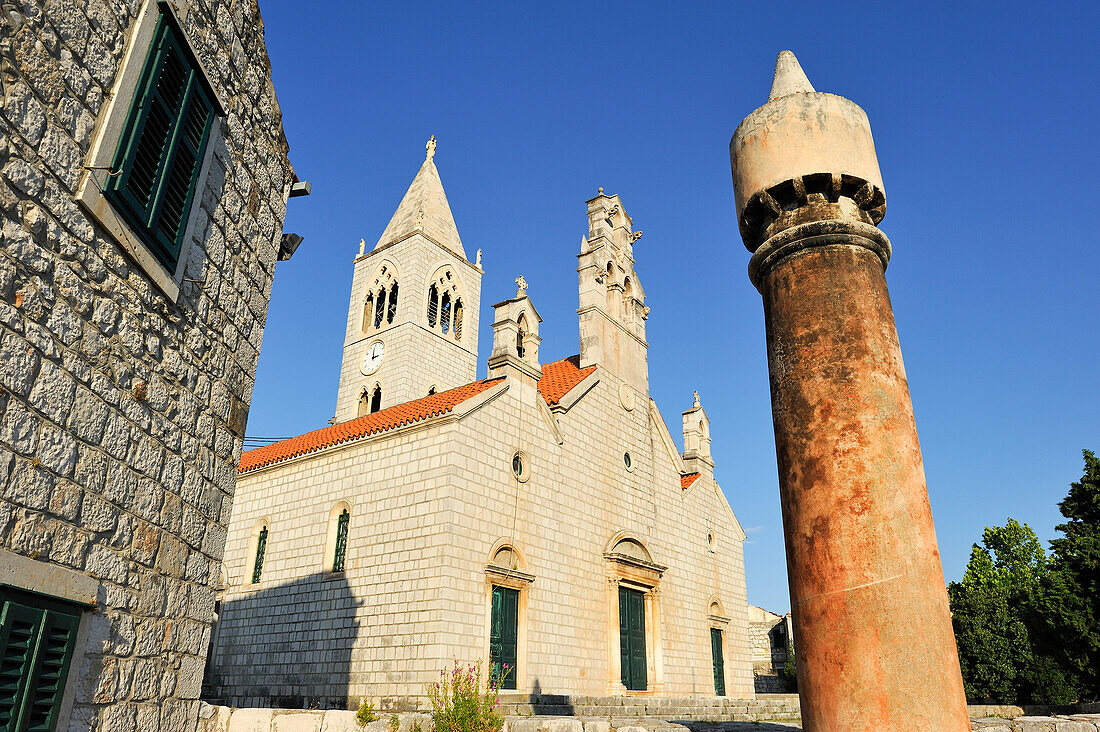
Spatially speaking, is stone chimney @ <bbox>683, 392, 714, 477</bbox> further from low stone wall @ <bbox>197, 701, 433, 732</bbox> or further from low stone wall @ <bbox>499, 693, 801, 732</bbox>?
low stone wall @ <bbox>197, 701, 433, 732</bbox>

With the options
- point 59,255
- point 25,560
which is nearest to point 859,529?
point 25,560

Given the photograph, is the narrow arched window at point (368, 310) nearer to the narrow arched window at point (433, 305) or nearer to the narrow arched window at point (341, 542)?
the narrow arched window at point (433, 305)

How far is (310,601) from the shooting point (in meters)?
15.7

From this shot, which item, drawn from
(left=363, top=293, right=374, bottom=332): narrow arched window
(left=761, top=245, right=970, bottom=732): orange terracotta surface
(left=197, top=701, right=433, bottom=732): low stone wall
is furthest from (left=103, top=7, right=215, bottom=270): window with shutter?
(left=363, top=293, right=374, bottom=332): narrow arched window

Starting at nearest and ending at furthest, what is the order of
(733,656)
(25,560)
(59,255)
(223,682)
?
(25,560) → (59,255) → (223,682) → (733,656)

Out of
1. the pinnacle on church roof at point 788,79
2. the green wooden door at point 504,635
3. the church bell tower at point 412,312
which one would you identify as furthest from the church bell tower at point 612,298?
A: the pinnacle on church roof at point 788,79

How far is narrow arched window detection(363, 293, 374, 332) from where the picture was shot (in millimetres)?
32741

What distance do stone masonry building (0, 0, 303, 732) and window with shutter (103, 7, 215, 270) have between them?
0.02 meters

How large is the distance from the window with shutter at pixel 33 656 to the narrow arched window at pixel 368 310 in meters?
29.2

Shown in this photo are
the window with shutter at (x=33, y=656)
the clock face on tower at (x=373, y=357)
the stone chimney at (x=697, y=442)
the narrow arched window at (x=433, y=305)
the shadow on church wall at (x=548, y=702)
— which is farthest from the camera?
the narrow arched window at (x=433, y=305)

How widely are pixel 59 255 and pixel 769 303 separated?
4.46 meters

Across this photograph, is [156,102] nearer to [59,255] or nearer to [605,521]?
[59,255]

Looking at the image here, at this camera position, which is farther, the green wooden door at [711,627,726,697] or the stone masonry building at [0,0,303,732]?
the green wooden door at [711,627,726,697]

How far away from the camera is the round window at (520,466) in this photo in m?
16.2
